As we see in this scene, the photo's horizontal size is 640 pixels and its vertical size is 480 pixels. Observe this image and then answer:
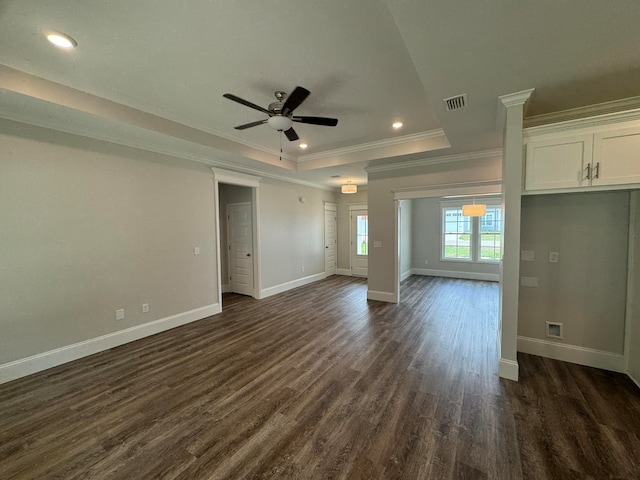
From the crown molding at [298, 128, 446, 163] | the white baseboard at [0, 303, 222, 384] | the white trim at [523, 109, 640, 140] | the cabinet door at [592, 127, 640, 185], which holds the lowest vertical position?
the white baseboard at [0, 303, 222, 384]

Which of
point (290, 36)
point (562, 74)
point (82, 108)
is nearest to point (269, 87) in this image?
point (290, 36)

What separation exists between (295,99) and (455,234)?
7.47 metres

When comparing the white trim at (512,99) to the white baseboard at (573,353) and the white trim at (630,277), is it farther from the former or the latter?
the white baseboard at (573,353)

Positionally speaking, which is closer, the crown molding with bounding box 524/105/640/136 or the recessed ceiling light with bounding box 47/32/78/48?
the recessed ceiling light with bounding box 47/32/78/48

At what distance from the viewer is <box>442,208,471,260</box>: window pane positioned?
809 cm

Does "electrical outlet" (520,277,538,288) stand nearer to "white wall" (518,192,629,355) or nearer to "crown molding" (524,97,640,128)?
"white wall" (518,192,629,355)

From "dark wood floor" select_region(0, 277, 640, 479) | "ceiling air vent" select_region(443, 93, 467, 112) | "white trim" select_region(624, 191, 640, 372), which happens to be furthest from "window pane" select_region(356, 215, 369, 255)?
"white trim" select_region(624, 191, 640, 372)

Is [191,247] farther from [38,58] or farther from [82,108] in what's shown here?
[38,58]

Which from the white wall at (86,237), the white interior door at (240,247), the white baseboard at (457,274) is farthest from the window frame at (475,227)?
the white wall at (86,237)

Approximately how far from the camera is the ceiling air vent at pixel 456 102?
255cm

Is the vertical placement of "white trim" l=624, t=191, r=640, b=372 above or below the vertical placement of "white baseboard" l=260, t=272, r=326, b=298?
above

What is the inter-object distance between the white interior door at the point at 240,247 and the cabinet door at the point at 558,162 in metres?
4.86

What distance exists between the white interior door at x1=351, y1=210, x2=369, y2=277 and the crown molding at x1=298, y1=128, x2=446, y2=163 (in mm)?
3191

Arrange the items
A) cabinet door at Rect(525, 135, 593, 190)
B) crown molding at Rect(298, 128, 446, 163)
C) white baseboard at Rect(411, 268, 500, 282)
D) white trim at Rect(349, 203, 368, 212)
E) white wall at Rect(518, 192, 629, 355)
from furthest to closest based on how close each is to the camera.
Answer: white trim at Rect(349, 203, 368, 212) < white baseboard at Rect(411, 268, 500, 282) < crown molding at Rect(298, 128, 446, 163) < white wall at Rect(518, 192, 629, 355) < cabinet door at Rect(525, 135, 593, 190)
